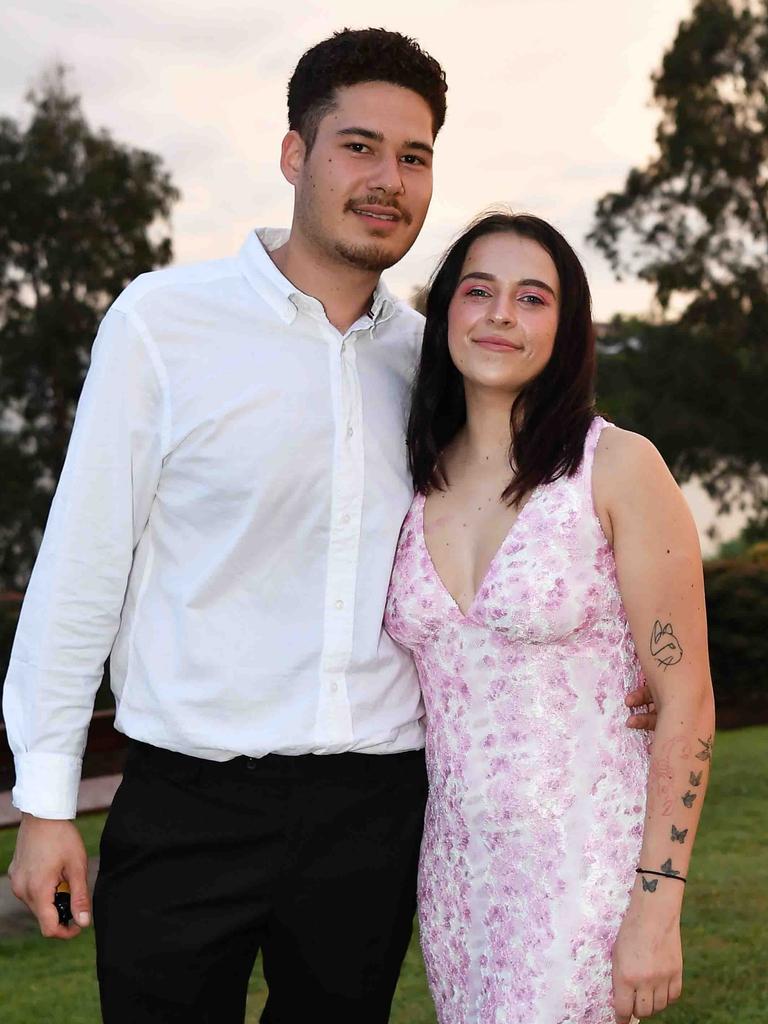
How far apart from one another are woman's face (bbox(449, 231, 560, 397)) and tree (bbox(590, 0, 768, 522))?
16.9m

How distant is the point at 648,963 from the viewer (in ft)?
7.54

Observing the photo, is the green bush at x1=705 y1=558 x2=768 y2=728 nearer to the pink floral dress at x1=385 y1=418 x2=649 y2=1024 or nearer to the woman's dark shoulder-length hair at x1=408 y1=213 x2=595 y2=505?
the woman's dark shoulder-length hair at x1=408 y1=213 x2=595 y2=505

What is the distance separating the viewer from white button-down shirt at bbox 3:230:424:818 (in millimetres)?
2404

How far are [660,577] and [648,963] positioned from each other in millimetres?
678

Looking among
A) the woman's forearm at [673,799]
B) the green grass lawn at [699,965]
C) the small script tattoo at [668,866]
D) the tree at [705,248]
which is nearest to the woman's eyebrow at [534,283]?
the woman's forearm at [673,799]

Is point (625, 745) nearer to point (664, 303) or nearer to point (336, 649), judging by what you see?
point (336, 649)

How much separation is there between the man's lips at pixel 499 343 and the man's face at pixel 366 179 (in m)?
0.26

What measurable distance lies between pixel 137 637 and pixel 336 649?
379 mm

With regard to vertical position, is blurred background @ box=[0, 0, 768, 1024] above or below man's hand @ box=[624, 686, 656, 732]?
above

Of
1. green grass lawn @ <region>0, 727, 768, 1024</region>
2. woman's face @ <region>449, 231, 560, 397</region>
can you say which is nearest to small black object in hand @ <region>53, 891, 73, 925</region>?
woman's face @ <region>449, 231, 560, 397</region>

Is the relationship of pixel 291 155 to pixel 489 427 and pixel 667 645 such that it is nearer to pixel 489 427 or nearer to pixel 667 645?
pixel 489 427

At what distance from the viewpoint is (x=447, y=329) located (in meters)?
2.76

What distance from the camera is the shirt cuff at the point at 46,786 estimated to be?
7.79 ft

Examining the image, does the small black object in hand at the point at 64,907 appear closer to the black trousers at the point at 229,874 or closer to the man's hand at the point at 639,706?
the black trousers at the point at 229,874
